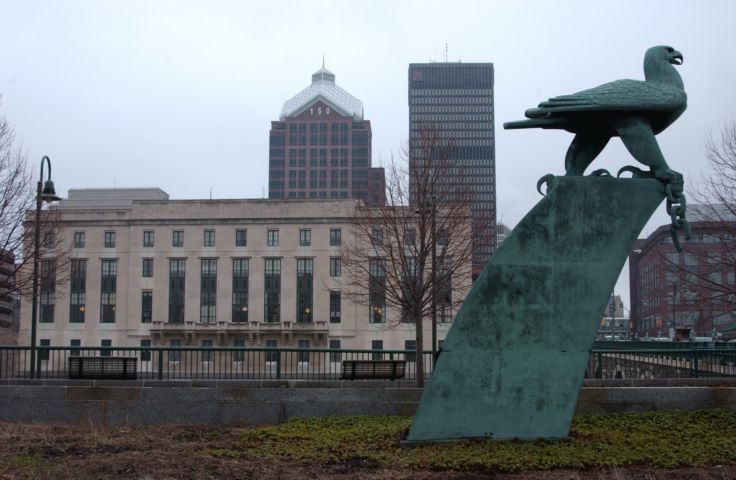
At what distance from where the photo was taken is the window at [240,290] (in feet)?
217

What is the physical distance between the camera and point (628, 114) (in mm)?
10195

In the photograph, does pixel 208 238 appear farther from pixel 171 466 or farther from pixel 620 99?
pixel 620 99

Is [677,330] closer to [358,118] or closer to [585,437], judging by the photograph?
[585,437]

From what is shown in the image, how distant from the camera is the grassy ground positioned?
8500mm

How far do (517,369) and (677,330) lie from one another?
45935mm

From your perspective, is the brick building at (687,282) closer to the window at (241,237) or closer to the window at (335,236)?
the window at (335,236)

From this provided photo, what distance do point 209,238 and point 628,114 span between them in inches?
2369

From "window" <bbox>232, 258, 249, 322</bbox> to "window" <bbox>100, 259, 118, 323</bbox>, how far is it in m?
11.6

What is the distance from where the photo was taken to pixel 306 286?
66125 mm

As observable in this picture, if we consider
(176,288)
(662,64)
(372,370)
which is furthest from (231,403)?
(176,288)

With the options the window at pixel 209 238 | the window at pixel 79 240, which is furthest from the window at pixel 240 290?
the window at pixel 79 240

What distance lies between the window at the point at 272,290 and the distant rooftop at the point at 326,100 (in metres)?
103

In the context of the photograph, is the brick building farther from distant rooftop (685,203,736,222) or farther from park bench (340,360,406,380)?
park bench (340,360,406,380)

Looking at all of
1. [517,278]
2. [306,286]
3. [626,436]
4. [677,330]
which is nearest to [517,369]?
[517,278]
